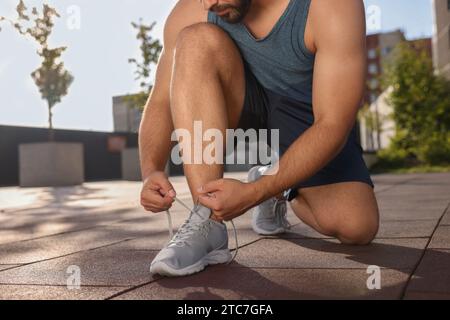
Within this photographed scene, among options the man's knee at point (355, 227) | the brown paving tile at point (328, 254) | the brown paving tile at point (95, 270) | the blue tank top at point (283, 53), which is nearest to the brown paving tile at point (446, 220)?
the brown paving tile at point (328, 254)

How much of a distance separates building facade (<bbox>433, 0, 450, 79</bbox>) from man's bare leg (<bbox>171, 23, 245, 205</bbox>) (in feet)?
57.4

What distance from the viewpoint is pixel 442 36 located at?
19641 mm

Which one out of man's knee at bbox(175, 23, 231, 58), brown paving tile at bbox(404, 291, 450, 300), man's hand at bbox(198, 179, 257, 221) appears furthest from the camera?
man's knee at bbox(175, 23, 231, 58)

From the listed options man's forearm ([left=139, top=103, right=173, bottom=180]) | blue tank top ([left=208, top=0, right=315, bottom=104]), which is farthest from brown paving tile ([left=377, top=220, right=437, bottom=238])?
man's forearm ([left=139, top=103, right=173, bottom=180])

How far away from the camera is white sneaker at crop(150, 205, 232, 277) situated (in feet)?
5.40

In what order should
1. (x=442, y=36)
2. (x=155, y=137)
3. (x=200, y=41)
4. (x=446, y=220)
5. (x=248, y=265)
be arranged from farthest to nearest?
(x=442, y=36) < (x=446, y=220) < (x=155, y=137) < (x=200, y=41) < (x=248, y=265)

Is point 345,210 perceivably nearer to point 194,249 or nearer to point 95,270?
point 194,249

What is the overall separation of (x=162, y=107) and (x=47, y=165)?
10540 mm

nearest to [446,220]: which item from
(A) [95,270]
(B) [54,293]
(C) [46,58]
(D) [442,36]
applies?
(A) [95,270]

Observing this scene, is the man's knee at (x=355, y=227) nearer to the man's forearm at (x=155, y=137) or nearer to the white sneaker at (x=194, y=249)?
the white sneaker at (x=194, y=249)

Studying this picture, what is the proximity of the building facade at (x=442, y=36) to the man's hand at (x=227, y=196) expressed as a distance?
17916 mm

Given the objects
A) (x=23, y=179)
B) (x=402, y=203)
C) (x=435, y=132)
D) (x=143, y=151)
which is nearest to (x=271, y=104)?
(x=143, y=151)

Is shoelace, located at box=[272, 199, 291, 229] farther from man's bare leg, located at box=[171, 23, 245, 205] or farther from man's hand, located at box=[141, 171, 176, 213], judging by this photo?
man's hand, located at box=[141, 171, 176, 213]

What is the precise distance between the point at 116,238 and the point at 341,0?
165 cm
